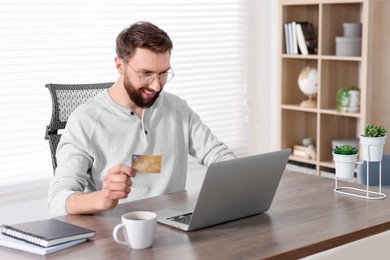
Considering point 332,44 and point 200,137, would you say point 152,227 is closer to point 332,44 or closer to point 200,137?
point 200,137

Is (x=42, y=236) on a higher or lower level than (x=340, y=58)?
lower

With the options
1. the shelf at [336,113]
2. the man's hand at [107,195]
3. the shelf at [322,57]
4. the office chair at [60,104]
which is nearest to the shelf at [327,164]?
the shelf at [336,113]

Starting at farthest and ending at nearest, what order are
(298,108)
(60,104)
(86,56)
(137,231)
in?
1. (298,108)
2. (86,56)
3. (60,104)
4. (137,231)

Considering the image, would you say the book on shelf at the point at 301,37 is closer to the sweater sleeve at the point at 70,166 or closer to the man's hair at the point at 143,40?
the man's hair at the point at 143,40

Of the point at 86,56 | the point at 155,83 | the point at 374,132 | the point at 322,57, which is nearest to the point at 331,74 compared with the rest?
the point at 322,57

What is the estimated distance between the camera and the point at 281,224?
2.07 m

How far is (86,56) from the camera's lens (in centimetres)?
419

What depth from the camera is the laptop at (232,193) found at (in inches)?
76.9

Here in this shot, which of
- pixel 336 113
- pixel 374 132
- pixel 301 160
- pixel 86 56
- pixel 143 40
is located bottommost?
pixel 301 160

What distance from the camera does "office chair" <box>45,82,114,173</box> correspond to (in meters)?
2.76

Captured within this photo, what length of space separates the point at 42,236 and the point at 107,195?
277mm

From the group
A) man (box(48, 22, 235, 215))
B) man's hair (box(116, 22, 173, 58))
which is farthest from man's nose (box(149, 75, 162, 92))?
man's hair (box(116, 22, 173, 58))

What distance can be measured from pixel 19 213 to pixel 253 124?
1.93 m

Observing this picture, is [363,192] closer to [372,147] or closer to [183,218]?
[372,147]
